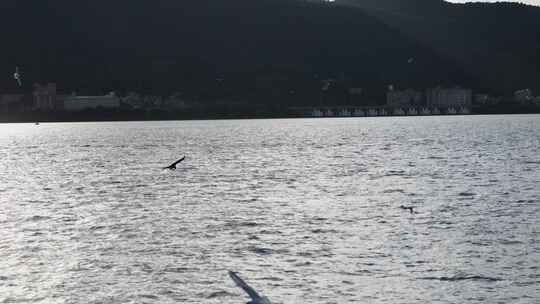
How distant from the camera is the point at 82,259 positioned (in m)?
A: 31.5

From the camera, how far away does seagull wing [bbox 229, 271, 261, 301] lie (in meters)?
25.1

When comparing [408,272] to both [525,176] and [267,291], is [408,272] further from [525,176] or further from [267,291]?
[525,176]

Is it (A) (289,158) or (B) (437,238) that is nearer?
(B) (437,238)

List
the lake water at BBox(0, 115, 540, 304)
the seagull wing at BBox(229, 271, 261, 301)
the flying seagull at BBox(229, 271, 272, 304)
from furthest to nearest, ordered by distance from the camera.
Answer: the lake water at BBox(0, 115, 540, 304) → the seagull wing at BBox(229, 271, 261, 301) → the flying seagull at BBox(229, 271, 272, 304)

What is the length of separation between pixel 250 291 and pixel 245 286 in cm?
61

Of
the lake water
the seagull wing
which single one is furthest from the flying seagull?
the lake water

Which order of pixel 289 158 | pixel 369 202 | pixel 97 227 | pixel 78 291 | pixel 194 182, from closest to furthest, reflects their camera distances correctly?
pixel 78 291 < pixel 97 227 < pixel 369 202 < pixel 194 182 < pixel 289 158

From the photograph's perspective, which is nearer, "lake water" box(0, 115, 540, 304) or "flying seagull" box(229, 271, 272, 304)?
"flying seagull" box(229, 271, 272, 304)

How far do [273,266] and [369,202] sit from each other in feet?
71.3

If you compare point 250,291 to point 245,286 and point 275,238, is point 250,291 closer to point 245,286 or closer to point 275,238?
point 245,286

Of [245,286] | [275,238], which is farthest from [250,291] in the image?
[275,238]

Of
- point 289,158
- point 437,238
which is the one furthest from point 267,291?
point 289,158

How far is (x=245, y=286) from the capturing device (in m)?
26.3

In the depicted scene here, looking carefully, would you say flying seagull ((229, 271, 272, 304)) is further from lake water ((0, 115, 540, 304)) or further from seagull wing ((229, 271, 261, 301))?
lake water ((0, 115, 540, 304))
